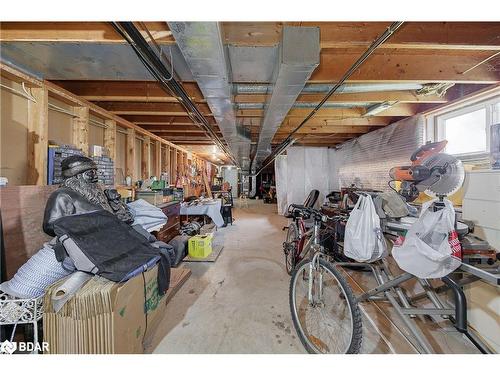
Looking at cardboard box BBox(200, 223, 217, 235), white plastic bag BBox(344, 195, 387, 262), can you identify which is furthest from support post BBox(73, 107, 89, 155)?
white plastic bag BBox(344, 195, 387, 262)

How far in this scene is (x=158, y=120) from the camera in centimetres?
340

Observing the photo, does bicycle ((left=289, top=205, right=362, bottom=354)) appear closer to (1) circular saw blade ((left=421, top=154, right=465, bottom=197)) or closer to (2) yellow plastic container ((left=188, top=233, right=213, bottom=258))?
(1) circular saw blade ((left=421, top=154, right=465, bottom=197))

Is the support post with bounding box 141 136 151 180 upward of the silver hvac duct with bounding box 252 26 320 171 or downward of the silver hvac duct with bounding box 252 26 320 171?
downward

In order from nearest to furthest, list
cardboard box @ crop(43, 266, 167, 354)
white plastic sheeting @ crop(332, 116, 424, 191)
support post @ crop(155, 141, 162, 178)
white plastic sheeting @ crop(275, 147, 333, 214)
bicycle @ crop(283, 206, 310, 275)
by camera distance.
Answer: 1. cardboard box @ crop(43, 266, 167, 354)
2. bicycle @ crop(283, 206, 310, 275)
3. white plastic sheeting @ crop(332, 116, 424, 191)
4. support post @ crop(155, 141, 162, 178)
5. white plastic sheeting @ crop(275, 147, 333, 214)

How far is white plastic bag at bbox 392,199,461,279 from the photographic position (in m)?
1.10

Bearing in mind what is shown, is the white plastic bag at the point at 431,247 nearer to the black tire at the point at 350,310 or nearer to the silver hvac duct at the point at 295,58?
the black tire at the point at 350,310

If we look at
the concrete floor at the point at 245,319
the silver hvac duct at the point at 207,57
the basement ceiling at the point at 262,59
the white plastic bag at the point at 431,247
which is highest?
the basement ceiling at the point at 262,59

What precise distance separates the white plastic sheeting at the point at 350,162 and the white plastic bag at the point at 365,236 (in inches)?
92.0

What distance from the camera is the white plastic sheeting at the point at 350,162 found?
3173 millimetres

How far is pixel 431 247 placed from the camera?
3.74 feet

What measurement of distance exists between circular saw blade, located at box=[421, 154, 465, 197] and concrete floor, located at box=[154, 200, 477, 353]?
1.12 metres

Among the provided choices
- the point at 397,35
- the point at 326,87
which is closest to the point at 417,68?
the point at 397,35

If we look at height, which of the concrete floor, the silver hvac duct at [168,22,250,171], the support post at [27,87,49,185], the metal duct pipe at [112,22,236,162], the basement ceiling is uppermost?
the basement ceiling

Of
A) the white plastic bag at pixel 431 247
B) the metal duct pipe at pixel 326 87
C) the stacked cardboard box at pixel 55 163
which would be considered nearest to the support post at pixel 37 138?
the stacked cardboard box at pixel 55 163
